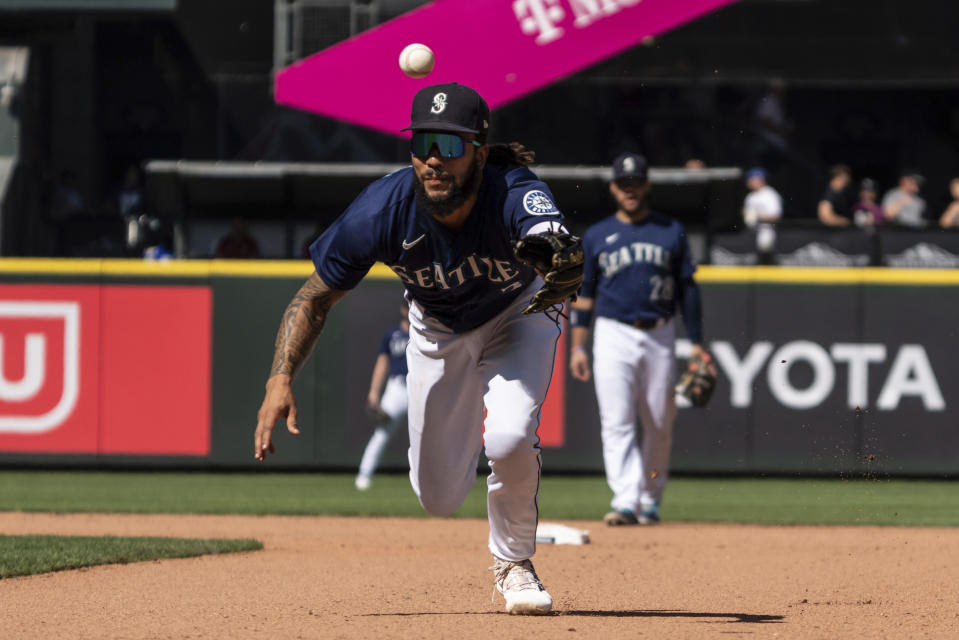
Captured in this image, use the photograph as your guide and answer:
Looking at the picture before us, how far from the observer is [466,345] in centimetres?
543

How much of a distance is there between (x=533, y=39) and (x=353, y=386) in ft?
18.8

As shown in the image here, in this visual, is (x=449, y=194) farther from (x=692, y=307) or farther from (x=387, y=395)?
(x=387, y=395)

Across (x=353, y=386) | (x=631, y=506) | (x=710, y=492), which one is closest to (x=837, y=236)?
(x=710, y=492)

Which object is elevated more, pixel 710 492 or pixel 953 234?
pixel 953 234

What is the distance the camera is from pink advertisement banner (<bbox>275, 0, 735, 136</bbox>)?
15945 millimetres

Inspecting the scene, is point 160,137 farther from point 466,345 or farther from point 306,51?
point 466,345

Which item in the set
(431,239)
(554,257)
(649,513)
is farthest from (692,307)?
(554,257)

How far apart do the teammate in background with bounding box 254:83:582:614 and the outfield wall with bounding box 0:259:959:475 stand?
6.51 meters

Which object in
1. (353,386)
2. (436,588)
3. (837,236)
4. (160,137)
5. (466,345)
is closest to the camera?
(466,345)

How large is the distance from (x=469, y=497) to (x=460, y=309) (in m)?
5.77

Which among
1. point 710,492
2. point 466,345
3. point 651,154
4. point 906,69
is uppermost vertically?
point 906,69

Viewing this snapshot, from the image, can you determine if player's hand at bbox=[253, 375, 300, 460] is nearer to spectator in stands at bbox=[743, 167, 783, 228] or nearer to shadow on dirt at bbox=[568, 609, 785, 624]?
shadow on dirt at bbox=[568, 609, 785, 624]

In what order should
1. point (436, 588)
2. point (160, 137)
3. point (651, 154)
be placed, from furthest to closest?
point (160, 137) → point (651, 154) → point (436, 588)

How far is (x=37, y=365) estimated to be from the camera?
39.0 ft
